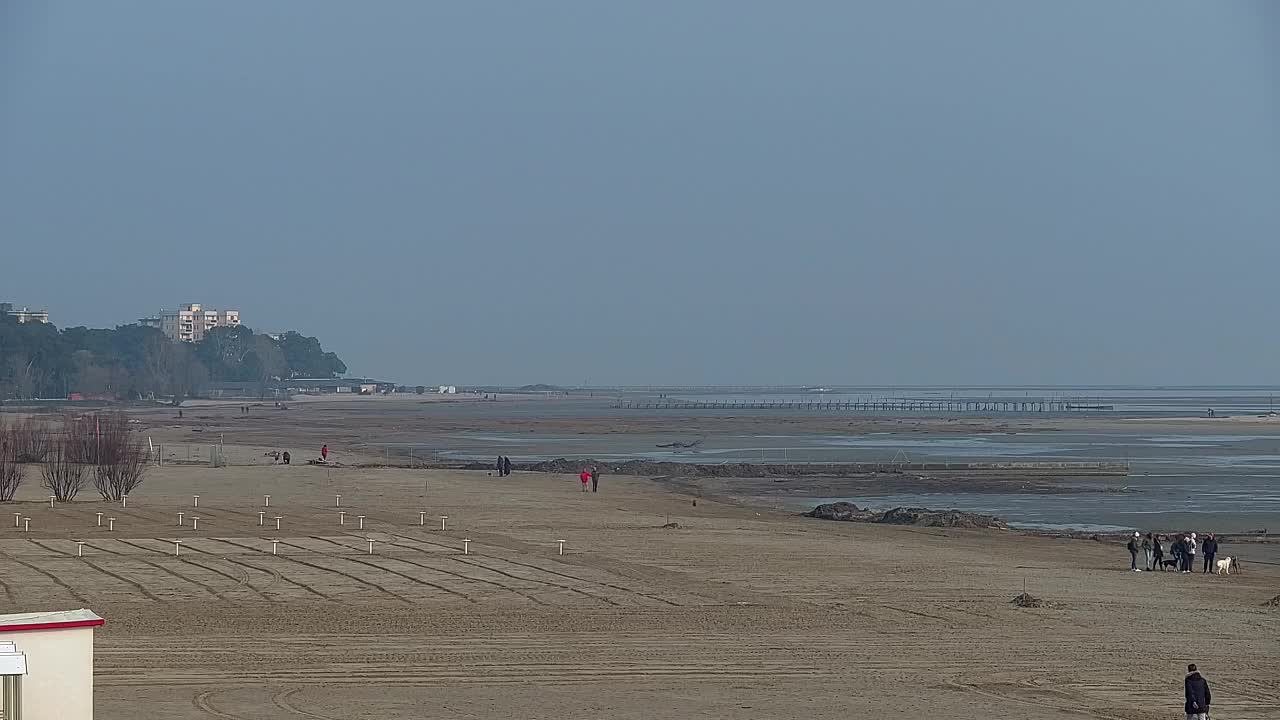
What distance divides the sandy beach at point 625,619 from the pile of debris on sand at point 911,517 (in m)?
2.36

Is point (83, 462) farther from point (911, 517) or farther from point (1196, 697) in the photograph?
point (1196, 697)

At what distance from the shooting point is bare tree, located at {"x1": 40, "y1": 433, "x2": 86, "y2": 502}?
159 ft

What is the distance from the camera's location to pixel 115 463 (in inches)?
1971

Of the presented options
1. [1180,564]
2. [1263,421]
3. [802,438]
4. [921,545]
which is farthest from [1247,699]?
[1263,421]

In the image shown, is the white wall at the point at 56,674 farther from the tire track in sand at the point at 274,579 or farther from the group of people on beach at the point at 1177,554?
the group of people on beach at the point at 1177,554

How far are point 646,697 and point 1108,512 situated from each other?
36320 mm

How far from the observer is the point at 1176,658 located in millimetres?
22719

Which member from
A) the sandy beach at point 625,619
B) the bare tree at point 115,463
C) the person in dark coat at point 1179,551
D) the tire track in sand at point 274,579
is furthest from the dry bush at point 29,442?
the person in dark coat at point 1179,551

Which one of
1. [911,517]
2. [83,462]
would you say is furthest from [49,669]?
[83,462]

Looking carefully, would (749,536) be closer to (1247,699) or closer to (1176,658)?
(1176,658)

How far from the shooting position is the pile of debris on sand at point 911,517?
45781 millimetres

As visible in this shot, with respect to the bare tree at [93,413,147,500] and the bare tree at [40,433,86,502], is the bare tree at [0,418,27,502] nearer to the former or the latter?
the bare tree at [40,433,86,502]

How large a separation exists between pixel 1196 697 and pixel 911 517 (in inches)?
1182

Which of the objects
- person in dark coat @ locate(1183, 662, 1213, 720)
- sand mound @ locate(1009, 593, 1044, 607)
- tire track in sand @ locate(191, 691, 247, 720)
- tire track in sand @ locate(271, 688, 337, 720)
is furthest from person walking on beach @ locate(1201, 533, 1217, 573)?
tire track in sand @ locate(191, 691, 247, 720)
